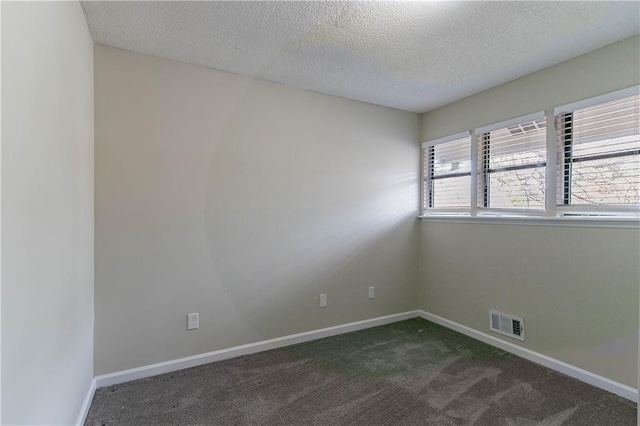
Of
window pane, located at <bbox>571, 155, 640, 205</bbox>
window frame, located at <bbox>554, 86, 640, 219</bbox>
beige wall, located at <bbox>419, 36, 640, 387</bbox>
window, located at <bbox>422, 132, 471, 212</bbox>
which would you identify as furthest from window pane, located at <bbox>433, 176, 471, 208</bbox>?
window pane, located at <bbox>571, 155, 640, 205</bbox>

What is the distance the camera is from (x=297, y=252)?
9.77 ft

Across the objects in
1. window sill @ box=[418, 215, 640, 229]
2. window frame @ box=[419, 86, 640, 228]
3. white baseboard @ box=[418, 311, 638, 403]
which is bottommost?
white baseboard @ box=[418, 311, 638, 403]

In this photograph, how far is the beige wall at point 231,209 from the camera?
7.45 feet

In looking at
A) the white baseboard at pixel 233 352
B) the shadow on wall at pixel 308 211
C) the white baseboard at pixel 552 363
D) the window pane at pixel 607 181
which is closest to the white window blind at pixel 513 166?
the window pane at pixel 607 181

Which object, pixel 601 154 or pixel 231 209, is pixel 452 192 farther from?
pixel 231 209

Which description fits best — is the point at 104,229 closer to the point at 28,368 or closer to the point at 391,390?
the point at 28,368

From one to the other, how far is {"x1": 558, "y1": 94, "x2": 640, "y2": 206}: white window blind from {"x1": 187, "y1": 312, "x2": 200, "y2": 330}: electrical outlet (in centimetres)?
298

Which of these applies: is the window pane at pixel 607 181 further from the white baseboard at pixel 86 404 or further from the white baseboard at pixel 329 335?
the white baseboard at pixel 86 404

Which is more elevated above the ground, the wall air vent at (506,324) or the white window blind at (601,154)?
the white window blind at (601,154)

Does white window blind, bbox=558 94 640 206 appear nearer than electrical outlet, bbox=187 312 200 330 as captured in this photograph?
Yes

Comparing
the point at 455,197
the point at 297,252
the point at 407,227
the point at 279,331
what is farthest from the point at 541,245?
the point at 279,331

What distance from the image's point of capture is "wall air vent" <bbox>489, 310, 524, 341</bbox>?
2.73 m

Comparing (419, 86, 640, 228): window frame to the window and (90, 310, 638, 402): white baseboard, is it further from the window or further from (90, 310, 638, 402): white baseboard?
(90, 310, 638, 402): white baseboard

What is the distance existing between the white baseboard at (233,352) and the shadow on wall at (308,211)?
76 mm
